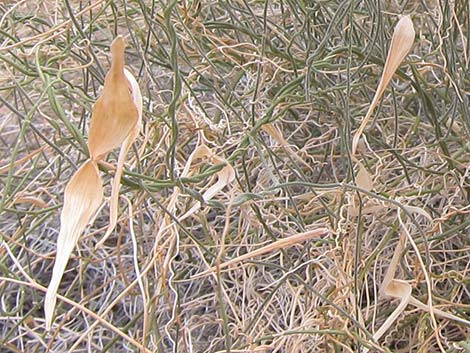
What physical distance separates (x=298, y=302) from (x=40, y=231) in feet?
0.92

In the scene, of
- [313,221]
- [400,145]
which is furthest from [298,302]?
[400,145]

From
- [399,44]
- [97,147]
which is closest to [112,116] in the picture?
[97,147]

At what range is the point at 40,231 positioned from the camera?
71 cm

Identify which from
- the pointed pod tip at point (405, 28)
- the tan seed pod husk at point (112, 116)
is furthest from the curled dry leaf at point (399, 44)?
the tan seed pod husk at point (112, 116)

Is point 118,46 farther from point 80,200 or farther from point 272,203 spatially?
point 272,203

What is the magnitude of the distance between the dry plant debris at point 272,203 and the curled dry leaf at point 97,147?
0.08 meters

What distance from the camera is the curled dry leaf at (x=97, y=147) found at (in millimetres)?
344

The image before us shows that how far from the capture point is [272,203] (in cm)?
59

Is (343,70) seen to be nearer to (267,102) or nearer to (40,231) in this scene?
(267,102)

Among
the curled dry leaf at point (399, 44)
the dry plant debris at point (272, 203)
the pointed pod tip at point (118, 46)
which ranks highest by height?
the pointed pod tip at point (118, 46)

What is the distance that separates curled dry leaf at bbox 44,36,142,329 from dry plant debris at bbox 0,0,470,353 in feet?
0.27

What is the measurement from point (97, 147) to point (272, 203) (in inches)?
9.9

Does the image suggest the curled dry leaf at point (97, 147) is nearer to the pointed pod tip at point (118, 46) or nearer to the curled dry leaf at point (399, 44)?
the pointed pod tip at point (118, 46)

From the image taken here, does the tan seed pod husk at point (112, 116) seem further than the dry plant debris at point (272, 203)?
No
